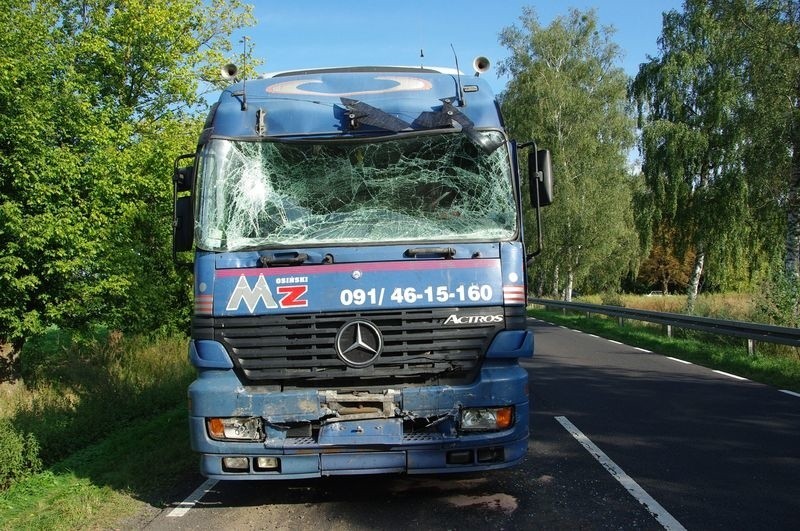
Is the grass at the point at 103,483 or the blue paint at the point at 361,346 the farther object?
the grass at the point at 103,483

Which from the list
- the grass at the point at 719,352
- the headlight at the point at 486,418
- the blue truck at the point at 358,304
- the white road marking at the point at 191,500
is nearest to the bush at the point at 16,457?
the white road marking at the point at 191,500

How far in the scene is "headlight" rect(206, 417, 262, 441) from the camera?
15.0 ft

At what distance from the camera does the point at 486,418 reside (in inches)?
181

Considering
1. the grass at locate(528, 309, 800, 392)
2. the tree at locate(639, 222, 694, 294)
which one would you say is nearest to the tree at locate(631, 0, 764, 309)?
the grass at locate(528, 309, 800, 392)

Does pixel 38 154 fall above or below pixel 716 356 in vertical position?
above

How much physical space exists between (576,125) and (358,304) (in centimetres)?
3311

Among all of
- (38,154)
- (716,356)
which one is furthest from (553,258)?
(38,154)

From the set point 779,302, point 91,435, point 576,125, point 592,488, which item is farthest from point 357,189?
point 576,125

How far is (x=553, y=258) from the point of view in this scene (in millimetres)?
37438

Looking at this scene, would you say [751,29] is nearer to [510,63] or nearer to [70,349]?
[510,63]

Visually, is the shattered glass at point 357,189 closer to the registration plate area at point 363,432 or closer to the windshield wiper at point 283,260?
the windshield wiper at point 283,260

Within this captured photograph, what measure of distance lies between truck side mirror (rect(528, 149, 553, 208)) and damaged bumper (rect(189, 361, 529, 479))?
1.56 meters

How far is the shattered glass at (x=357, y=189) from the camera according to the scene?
4.94 meters

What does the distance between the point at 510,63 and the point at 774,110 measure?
19.6 m
